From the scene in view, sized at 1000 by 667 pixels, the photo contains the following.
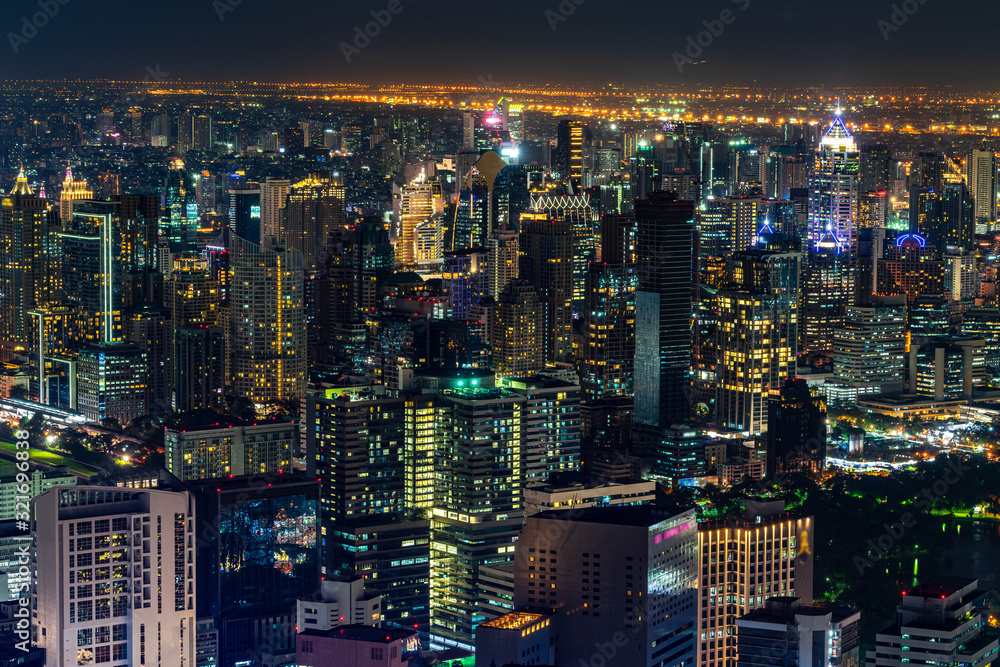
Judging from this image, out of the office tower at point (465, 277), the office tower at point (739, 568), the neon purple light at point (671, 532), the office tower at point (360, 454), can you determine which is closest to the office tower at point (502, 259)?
the office tower at point (465, 277)

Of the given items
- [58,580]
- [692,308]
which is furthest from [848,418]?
[58,580]

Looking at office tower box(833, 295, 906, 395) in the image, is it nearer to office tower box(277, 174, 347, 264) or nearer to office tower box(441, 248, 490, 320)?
office tower box(441, 248, 490, 320)

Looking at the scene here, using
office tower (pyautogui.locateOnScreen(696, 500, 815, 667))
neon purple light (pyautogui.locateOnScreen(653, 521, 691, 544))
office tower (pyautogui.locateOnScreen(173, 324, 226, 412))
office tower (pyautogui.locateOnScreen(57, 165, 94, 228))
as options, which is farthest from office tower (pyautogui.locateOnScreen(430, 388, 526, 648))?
office tower (pyautogui.locateOnScreen(57, 165, 94, 228))

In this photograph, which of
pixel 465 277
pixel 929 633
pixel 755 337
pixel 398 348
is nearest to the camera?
pixel 929 633

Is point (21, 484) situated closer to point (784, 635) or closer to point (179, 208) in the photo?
point (784, 635)

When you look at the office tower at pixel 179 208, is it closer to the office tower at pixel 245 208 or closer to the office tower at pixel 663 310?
the office tower at pixel 245 208

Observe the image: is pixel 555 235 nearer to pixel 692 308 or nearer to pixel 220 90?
pixel 692 308

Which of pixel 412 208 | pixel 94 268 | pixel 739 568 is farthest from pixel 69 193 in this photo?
pixel 739 568
